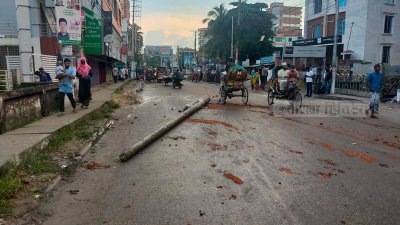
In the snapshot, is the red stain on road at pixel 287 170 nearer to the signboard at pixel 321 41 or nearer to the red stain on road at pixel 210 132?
the red stain on road at pixel 210 132

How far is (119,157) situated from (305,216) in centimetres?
380

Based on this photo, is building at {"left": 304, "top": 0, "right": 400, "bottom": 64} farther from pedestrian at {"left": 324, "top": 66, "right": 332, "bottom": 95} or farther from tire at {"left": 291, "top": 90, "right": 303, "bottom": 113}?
tire at {"left": 291, "top": 90, "right": 303, "bottom": 113}

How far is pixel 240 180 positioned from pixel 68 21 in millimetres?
9343

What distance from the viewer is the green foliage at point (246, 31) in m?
51.5

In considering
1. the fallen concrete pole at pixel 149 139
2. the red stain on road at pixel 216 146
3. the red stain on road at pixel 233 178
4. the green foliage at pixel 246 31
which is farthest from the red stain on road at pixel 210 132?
the green foliage at pixel 246 31

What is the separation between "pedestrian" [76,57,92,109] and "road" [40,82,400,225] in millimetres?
3400

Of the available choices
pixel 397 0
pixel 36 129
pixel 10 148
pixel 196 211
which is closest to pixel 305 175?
pixel 196 211

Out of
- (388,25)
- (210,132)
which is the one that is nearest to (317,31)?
(388,25)

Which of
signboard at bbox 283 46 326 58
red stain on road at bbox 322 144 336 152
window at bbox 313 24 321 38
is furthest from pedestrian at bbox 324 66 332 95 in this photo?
window at bbox 313 24 321 38

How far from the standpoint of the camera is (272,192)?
504cm

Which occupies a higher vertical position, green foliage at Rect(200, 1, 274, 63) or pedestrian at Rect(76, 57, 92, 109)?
green foliage at Rect(200, 1, 274, 63)

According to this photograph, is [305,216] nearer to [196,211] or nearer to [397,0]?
[196,211]

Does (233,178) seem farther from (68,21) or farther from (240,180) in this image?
(68,21)

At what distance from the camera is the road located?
4312 millimetres
